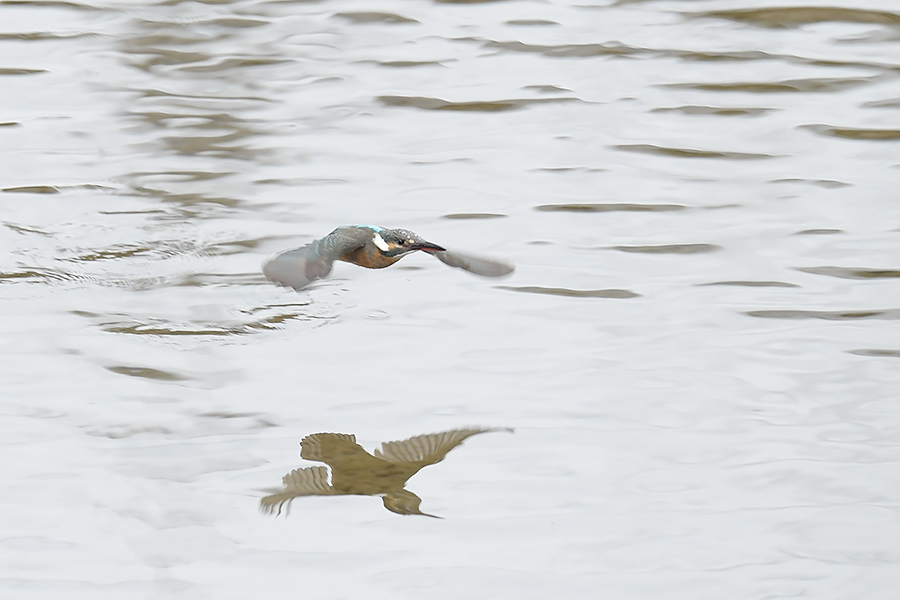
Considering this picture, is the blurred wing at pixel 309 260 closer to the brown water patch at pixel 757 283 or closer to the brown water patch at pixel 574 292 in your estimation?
the brown water patch at pixel 574 292

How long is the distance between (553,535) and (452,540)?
258 millimetres

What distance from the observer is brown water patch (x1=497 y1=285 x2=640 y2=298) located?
4738mm

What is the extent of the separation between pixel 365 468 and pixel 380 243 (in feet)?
2.43

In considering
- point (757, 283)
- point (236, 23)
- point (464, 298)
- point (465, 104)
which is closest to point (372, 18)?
point (236, 23)

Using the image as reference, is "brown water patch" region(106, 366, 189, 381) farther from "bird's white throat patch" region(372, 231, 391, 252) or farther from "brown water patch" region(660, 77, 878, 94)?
"brown water patch" region(660, 77, 878, 94)

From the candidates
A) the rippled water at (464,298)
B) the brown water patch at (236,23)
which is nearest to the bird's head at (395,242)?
the rippled water at (464,298)

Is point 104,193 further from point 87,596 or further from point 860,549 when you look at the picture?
point 860,549

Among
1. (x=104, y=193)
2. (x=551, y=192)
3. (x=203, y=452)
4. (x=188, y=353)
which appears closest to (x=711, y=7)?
(x=551, y=192)

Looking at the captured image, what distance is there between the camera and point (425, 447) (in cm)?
378

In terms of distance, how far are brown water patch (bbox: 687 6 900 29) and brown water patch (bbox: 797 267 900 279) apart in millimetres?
2722

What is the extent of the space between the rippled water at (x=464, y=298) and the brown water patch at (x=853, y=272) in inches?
0.5

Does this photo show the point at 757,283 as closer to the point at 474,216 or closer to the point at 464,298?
the point at 464,298

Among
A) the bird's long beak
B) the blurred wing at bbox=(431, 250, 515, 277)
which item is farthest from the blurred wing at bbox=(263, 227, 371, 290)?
the blurred wing at bbox=(431, 250, 515, 277)

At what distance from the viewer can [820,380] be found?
4.17m
